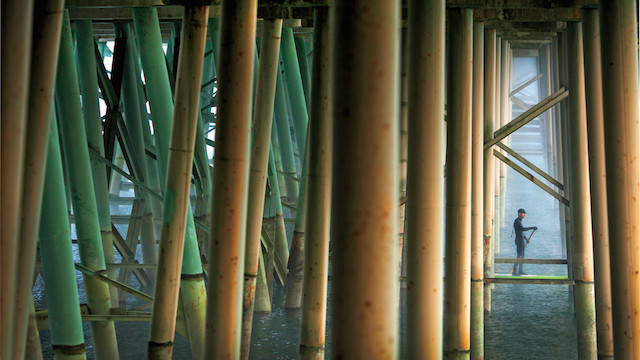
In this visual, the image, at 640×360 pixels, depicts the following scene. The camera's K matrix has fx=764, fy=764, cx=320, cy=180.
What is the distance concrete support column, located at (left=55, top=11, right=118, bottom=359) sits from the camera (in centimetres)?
774

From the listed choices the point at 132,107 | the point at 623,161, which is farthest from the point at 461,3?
the point at 132,107

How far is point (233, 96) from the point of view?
6.23m

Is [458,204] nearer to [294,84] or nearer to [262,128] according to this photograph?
[262,128]

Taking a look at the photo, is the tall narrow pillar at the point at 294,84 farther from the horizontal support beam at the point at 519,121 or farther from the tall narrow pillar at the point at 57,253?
the tall narrow pillar at the point at 57,253

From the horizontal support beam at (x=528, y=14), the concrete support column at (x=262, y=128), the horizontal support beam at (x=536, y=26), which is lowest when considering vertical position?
the concrete support column at (x=262, y=128)

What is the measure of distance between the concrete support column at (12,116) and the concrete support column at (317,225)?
131 inches

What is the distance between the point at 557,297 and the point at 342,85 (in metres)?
13.0

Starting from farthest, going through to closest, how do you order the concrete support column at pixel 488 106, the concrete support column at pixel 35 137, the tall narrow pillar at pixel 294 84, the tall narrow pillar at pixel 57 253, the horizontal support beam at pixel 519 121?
the tall narrow pillar at pixel 294 84 → the concrete support column at pixel 488 106 → the horizontal support beam at pixel 519 121 → the tall narrow pillar at pixel 57 253 → the concrete support column at pixel 35 137

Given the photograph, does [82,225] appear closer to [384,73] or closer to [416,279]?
[416,279]

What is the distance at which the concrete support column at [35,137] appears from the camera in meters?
4.96

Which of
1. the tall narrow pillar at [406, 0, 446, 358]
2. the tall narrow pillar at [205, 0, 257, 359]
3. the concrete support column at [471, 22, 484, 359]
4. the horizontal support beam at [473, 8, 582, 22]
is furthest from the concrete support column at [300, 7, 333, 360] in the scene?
the concrete support column at [471, 22, 484, 359]

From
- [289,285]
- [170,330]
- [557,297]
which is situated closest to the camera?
[170,330]

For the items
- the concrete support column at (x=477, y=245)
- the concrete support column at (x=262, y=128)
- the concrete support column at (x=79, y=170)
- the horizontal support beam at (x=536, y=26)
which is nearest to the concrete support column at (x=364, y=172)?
the concrete support column at (x=79, y=170)

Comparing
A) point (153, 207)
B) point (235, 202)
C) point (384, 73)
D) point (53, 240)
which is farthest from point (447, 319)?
point (153, 207)
